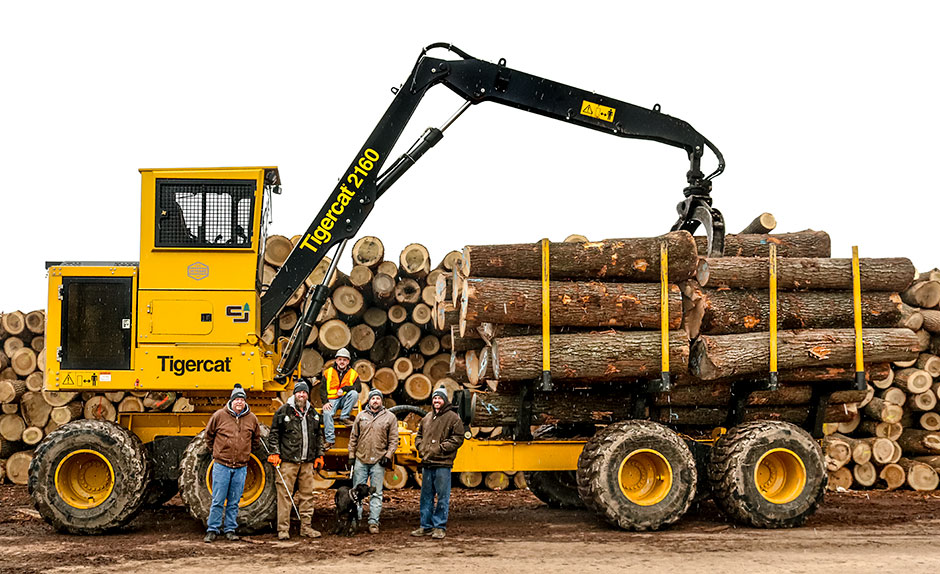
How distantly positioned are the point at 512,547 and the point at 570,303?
2.68 m

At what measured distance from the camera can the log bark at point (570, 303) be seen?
1020 cm

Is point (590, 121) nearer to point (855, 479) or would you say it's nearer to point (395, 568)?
point (395, 568)

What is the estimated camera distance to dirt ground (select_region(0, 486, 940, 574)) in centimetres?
830

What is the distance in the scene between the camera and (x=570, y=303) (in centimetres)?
1045

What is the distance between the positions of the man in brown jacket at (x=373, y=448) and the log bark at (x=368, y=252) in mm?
4290

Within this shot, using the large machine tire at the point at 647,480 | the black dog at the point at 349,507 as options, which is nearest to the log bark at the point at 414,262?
the large machine tire at the point at 647,480

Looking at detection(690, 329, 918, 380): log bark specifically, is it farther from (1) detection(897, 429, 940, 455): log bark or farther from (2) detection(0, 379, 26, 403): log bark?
(2) detection(0, 379, 26, 403): log bark

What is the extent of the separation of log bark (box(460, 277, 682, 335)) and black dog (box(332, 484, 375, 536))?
2045 mm

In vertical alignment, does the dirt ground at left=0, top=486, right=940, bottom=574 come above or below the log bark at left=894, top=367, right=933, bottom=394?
below

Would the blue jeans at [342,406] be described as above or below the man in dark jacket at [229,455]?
above

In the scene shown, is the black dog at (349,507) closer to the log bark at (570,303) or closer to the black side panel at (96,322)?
the log bark at (570,303)

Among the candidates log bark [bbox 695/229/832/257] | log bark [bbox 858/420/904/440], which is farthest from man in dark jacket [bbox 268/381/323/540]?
log bark [bbox 858/420/904/440]

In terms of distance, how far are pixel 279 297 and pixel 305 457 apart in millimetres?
1913

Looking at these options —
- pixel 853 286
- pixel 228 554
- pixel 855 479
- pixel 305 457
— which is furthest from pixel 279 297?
pixel 855 479
